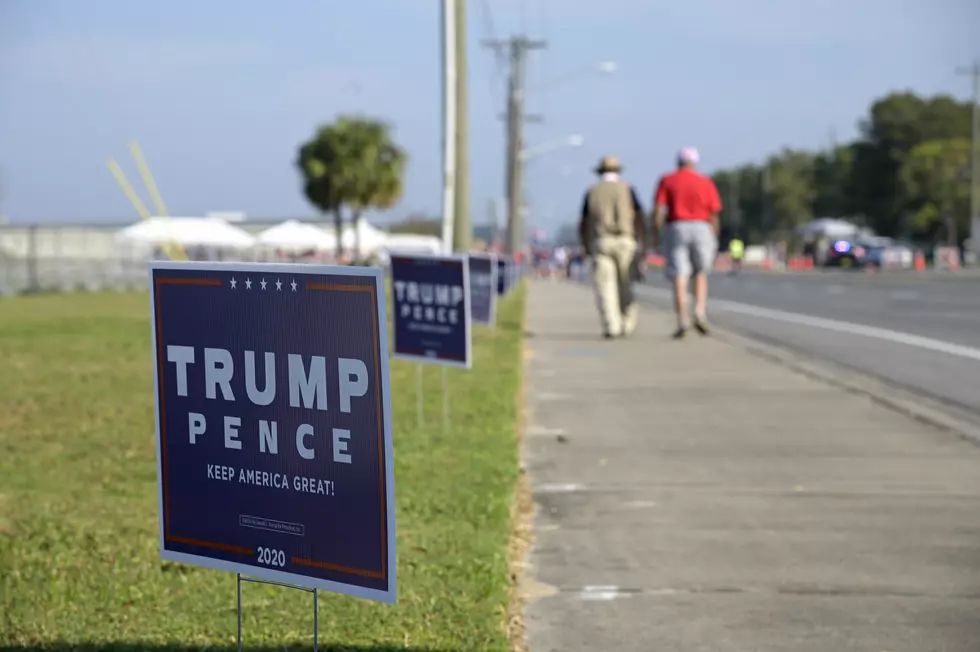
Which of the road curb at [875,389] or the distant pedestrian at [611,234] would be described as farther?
the distant pedestrian at [611,234]

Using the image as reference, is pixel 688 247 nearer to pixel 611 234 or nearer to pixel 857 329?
pixel 611 234

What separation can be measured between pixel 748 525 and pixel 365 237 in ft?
183

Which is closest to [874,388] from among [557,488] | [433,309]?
[433,309]

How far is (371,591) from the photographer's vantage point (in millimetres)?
3564

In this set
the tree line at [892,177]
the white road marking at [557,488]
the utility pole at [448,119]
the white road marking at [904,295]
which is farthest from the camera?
the tree line at [892,177]

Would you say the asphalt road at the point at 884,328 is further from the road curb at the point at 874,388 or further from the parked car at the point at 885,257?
the parked car at the point at 885,257

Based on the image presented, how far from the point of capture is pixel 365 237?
6144 centimetres

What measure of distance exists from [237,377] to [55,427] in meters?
6.44

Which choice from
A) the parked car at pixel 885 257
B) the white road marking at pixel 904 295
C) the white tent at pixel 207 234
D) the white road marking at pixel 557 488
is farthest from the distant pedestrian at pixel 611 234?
the parked car at pixel 885 257

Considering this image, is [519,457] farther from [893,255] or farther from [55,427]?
[893,255]

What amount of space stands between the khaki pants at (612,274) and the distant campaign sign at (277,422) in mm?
12364

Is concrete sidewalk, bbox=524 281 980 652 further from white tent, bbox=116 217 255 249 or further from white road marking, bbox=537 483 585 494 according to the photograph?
white tent, bbox=116 217 255 249

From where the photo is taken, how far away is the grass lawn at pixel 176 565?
4.67 meters

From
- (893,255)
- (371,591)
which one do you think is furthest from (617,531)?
(893,255)
